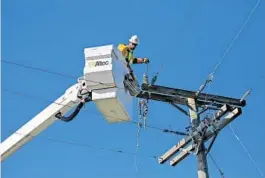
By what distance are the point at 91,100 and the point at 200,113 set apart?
255 centimetres

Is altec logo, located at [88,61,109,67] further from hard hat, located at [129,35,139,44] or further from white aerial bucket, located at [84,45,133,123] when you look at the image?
hard hat, located at [129,35,139,44]

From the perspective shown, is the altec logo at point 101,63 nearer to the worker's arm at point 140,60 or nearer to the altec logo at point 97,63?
the altec logo at point 97,63

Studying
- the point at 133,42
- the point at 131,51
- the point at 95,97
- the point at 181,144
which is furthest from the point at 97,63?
the point at 181,144

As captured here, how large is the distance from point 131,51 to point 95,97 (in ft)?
5.75

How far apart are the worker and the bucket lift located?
551 millimetres

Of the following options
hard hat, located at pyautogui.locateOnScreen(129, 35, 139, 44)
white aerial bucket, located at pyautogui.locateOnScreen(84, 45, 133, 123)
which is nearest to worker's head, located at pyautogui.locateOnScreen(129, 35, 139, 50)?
hard hat, located at pyautogui.locateOnScreen(129, 35, 139, 44)

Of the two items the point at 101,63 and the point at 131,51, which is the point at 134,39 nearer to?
the point at 131,51

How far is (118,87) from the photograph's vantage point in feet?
35.5

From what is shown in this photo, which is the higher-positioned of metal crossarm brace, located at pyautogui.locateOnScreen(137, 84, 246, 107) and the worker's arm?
the worker's arm

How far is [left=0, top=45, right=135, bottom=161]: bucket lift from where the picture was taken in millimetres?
10727

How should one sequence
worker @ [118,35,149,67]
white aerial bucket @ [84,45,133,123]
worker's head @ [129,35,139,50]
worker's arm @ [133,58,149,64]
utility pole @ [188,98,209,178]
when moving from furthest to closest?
1. worker's head @ [129,35,139,50]
2. worker's arm @ [133,58,149,64]
3. worker @ [118,35,149,67]
4. utility pole @ [188,98,209,178]
5. white aerial bucket @ [84,45,133,123]

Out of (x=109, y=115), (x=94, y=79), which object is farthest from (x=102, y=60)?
(x=109, y=115)

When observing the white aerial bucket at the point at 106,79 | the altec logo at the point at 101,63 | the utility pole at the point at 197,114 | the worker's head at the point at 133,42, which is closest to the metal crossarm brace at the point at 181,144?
the utility pole at the point at 197,114

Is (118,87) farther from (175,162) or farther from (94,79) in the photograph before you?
(175,162)
